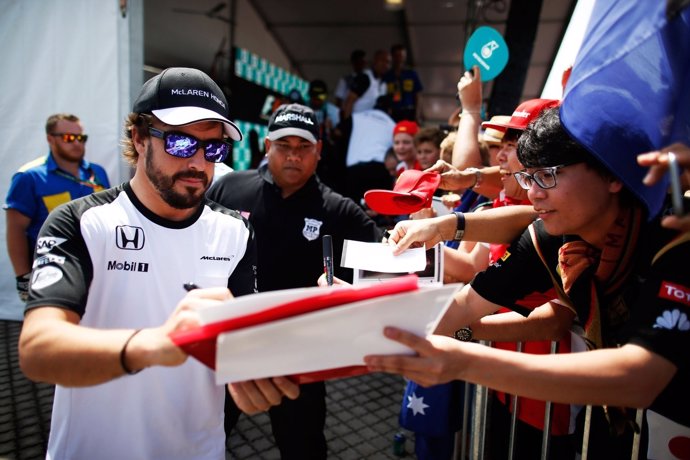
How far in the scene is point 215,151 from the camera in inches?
76.8

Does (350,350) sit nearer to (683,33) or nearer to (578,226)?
(578,226)

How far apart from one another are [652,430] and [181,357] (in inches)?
66.4

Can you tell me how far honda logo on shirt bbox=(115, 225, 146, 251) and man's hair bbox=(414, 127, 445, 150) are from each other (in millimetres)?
3241

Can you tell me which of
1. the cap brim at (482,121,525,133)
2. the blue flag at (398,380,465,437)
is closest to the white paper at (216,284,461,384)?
the cap brim at (482,121,525,133)

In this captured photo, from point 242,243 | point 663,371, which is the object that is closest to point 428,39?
point 242,243

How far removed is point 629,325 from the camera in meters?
1.31

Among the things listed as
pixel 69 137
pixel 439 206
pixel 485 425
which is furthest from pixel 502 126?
pixel 69 137

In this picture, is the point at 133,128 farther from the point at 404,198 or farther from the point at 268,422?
the point at 268,422

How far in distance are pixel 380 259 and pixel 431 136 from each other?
285 cm

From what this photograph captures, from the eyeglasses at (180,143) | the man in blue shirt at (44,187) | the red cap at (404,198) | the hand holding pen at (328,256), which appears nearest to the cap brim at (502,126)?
the red cap at (404,198)

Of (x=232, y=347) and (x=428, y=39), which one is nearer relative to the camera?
(x=232, y=347)

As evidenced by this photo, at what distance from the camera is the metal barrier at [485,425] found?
6.44 feet

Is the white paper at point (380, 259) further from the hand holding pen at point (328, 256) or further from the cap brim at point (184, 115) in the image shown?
the cap brim at point (184, 115)

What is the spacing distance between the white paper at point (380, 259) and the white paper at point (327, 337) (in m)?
0.68
